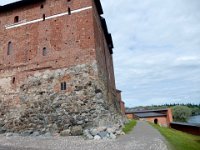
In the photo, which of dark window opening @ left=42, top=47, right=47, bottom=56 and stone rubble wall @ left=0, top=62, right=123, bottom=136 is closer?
stone rubble wall @ left=0, top=62, right=123, bottom=136

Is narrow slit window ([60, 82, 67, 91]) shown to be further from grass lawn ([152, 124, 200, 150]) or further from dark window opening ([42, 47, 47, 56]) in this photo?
grass lawn ([152, 124, 200, 150])

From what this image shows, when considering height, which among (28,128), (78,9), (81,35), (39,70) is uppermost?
(78,9)

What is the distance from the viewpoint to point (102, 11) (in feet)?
70.1

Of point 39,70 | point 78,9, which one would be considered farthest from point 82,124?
point 78,9

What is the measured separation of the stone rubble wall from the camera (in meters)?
14.4

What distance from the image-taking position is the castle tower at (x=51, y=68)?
14.9 meters

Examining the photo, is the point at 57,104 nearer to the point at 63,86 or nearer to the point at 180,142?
the point at 63,86

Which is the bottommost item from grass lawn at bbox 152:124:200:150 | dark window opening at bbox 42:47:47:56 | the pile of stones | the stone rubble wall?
grass lawn at bbox 152:124:200:150

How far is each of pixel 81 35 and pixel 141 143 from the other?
9877 millimetres

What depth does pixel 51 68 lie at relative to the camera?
16.7m

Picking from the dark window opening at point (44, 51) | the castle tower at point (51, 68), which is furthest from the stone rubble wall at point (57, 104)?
the dark window opening at point (44, 51)

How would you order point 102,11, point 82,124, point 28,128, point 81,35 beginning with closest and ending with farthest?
point 82,124 < point 28,128 < point 81,35 < point 102,11

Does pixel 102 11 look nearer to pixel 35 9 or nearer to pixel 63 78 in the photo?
pixel 35 9

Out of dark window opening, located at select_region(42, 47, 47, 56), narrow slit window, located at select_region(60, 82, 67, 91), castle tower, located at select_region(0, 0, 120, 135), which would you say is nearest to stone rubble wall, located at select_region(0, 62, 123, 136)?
castle tower, located at select_region(0, 0, 120, 135)
